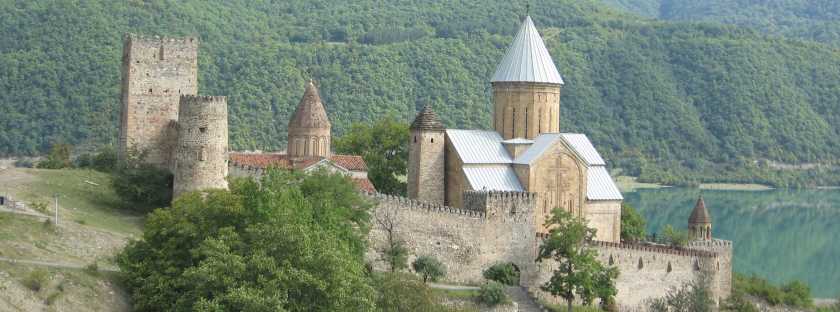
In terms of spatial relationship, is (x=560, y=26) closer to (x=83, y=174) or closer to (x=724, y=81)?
(x=724, y=81)

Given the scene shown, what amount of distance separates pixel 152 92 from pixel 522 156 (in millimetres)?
9402

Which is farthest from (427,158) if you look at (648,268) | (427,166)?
(648,268)

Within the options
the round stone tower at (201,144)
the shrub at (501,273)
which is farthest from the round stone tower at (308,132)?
the shrub at (501,273)

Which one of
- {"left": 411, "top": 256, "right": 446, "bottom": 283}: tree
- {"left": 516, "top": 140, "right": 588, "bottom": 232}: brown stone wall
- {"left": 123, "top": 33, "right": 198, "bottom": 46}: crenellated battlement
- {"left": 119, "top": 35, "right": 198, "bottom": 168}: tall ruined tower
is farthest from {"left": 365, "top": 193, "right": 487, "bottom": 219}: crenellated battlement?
{"left": 123, "top": 33, "right": 198, "bottom": 46}: crenellated battlement

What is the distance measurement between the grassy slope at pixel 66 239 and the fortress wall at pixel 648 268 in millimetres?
10424

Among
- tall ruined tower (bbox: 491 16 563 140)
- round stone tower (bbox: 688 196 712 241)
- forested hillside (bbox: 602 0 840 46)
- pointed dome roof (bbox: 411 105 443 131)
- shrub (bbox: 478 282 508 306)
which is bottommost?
shrub (bbox: 478 282 508 306)

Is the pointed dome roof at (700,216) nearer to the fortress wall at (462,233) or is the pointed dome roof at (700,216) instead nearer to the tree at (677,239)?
the tree at (677,239)

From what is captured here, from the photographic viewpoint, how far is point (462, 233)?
28781mm

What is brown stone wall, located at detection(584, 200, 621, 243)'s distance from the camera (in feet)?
113

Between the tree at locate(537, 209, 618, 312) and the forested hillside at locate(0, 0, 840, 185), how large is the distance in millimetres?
19378

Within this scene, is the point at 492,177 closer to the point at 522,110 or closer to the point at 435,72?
the point at 522,110

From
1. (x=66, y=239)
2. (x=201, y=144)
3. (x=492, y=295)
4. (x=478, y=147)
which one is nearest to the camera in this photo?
(x=66, y=239)

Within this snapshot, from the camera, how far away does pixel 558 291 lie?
29.3 metres

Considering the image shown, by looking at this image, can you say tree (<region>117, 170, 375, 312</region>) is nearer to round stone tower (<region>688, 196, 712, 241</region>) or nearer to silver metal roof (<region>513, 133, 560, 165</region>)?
silver metal roof (<region>513, 133, 560, 165</region>)
